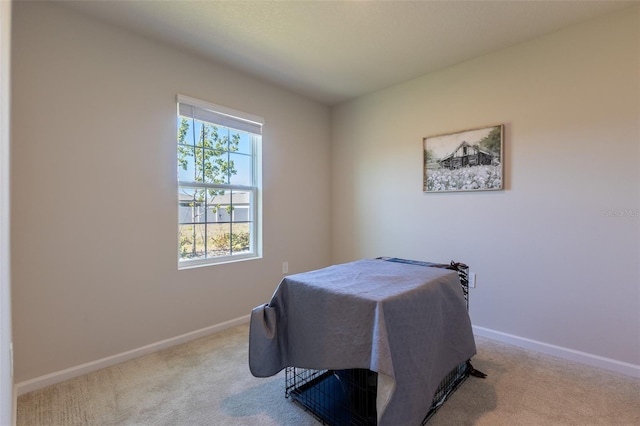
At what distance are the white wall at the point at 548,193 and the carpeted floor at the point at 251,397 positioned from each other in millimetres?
401

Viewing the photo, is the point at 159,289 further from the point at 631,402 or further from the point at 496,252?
the point at 631,402

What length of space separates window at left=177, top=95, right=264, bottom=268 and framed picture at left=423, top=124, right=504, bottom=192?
1.75 meters

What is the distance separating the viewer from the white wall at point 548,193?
2.09m

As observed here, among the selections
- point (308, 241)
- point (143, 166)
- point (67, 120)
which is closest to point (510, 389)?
point (308, 241)

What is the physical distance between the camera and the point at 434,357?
1.44 meters

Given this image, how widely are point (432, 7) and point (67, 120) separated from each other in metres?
2.55

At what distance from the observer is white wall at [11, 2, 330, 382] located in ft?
6.19

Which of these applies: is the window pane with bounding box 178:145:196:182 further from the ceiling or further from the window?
the ceiling

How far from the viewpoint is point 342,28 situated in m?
2.24

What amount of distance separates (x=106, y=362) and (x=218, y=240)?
1222 millimetres

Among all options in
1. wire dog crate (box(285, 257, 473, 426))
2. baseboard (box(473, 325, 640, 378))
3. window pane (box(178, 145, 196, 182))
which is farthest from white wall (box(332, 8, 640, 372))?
window pane (box(178, 145, 196, 182))

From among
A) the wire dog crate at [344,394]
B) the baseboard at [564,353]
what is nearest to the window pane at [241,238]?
the wire dog crate at [344,394]

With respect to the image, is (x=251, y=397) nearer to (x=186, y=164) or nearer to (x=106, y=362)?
(x=106, y=362)

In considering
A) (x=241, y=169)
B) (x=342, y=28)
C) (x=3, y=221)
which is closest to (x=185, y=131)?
(x=241, y=169)
